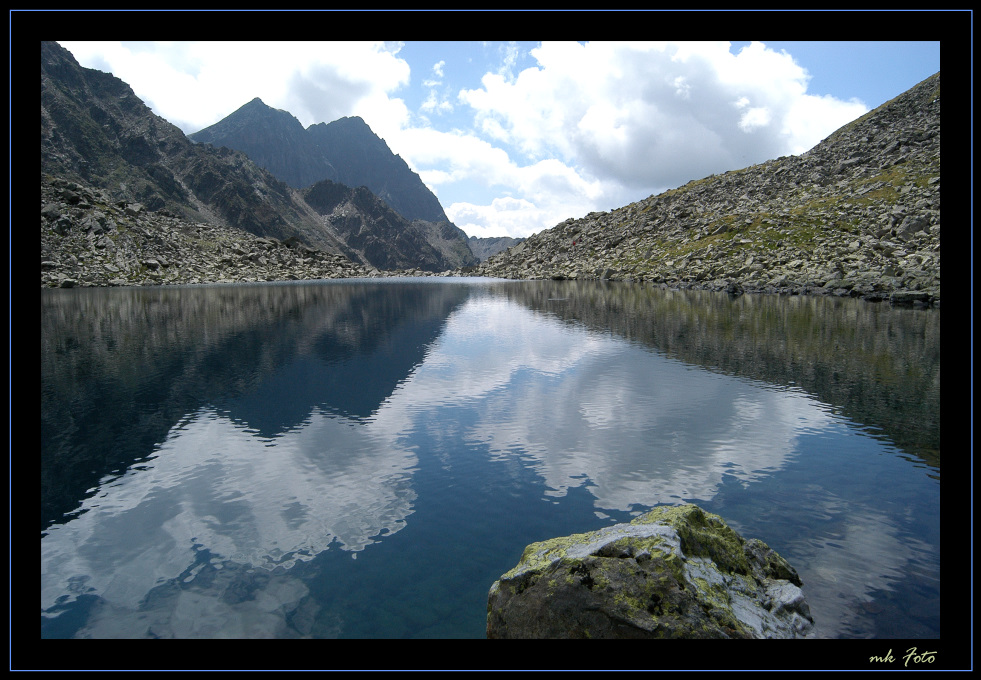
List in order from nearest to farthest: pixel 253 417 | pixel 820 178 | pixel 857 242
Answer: pixel 253 417 < pixel 857 242 < pixel 820 178

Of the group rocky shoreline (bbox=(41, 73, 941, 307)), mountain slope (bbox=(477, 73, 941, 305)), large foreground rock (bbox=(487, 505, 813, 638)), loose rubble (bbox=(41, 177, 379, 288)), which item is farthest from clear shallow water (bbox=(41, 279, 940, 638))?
loose rubble (bbox=(41, 177, 379, 288))

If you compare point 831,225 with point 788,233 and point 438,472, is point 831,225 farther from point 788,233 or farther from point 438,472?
point 438,472

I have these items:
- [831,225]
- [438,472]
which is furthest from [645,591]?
[831,225]

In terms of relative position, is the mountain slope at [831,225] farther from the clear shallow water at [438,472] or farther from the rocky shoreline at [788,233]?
the clear shallow water at [438,472]

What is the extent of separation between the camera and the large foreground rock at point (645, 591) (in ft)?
27.5

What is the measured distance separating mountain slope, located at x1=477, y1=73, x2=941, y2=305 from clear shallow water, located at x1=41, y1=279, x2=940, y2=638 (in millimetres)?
58327

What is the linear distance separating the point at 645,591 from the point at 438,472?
13.3m

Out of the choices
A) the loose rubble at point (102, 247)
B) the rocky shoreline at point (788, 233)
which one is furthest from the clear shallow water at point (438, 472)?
the loose rubble at point (102, 247)

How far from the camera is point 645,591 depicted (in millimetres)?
8633

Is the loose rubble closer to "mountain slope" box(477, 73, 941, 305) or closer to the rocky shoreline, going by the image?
the rocky shoreline

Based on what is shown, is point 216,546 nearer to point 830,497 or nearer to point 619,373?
point 830,497

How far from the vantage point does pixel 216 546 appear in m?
15.4

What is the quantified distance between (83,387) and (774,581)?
143 feet
